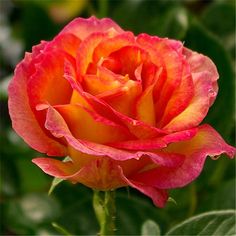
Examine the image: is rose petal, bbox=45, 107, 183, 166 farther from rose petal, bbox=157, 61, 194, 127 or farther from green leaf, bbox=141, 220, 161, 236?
green leaf, bbox=141, 220, 161, 236

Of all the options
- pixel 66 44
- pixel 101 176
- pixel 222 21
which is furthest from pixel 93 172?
pixel 222 21

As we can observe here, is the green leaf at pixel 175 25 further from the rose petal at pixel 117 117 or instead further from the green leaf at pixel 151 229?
the rose petal at pixel 117 117

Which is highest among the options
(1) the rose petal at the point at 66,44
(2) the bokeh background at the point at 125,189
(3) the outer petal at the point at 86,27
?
(3) the outer petal at the point at 86,27

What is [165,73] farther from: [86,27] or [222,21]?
[222,21]

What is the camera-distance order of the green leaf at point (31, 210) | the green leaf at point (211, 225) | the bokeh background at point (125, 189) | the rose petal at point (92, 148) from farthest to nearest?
the green leaf at point (31, 210), the bokeh background at point (125, 189), the green leaf at point (211, 225), the rose petal at point (92, 148)

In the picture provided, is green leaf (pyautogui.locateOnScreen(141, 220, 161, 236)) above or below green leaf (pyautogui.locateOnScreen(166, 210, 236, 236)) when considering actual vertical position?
below

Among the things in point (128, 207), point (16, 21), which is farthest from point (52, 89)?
point (16, 21)

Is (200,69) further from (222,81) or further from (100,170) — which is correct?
(222,81)

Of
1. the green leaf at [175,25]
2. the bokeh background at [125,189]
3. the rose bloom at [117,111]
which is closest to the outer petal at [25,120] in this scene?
the rose bloom at [117,111]

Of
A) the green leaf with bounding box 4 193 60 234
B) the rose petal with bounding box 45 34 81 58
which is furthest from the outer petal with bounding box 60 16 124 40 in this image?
the green leaf with bounding box 4 193 60 234
